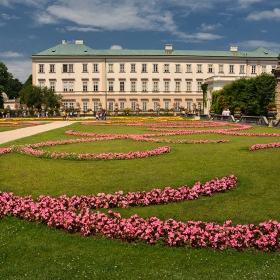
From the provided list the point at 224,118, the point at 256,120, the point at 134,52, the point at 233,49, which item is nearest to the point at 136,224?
the point at 256,120

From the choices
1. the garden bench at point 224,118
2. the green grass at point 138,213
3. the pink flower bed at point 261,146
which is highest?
the garden bench at point 224,118

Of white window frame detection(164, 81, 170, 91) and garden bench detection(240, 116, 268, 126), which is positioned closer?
garden bench detection(240, 116, 268, 126)

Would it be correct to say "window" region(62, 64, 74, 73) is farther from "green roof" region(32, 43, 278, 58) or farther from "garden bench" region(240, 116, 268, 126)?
"garden bench" region(240, 116, 268, 126)

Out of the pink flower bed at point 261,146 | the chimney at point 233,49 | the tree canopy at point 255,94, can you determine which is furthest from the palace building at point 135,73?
the pink flower bed at point 261,146

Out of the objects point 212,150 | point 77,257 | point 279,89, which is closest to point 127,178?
point 77,257

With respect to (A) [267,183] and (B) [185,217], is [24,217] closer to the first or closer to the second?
(B) [185,217]

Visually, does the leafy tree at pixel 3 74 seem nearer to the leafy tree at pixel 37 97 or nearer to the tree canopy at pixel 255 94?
the leafy tree at pixel 37 97

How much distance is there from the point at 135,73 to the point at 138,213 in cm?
6486

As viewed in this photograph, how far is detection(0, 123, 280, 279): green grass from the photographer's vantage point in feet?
12.9

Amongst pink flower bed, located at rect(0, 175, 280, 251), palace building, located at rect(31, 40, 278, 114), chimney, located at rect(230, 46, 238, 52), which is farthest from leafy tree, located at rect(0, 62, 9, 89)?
pink flower bed, located at rect(0, 175, 280, 251)

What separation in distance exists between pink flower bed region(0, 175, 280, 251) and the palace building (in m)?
62.8

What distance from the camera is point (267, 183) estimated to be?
698cm

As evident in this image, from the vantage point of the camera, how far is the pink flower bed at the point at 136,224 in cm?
446

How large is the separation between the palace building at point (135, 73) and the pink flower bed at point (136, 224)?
206 ft
